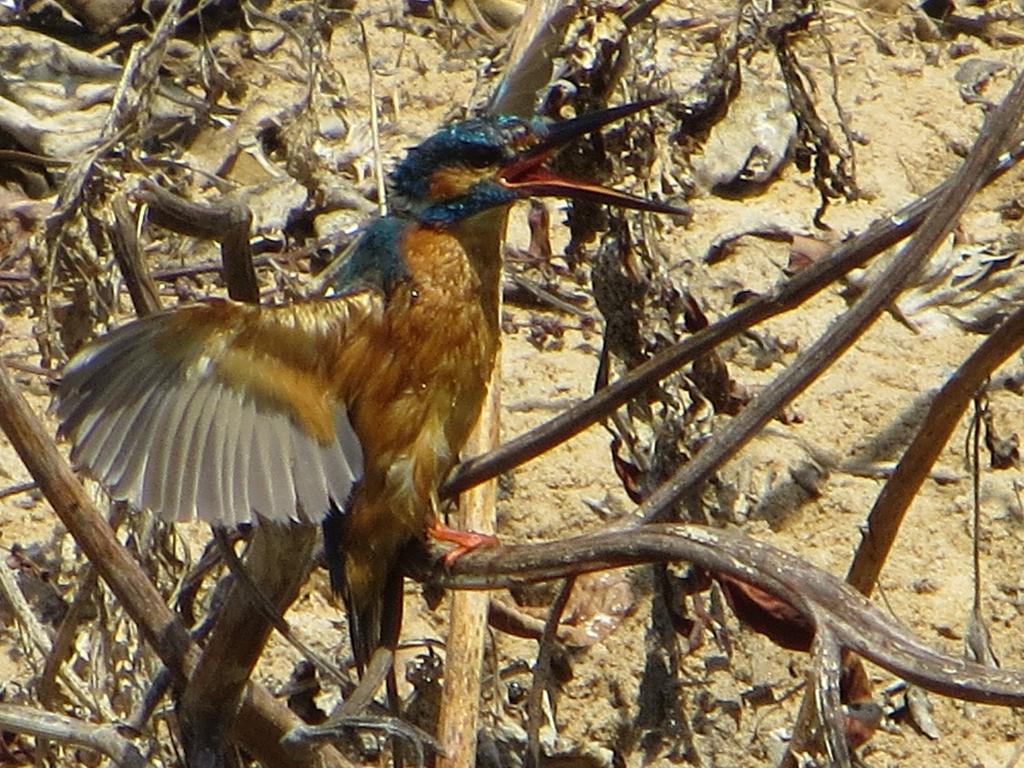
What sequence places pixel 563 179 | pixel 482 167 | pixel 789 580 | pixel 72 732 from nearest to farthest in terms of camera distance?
pixel 789 580, pixel 72 732, pixel 482 167, pixel 563 179

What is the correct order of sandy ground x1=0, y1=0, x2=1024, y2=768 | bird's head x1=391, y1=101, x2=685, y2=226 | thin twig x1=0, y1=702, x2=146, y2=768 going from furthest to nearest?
sandy ground x1=0, y1=0, x2=1024, y2=768, bird's head x1=391, y1=101, x2=685, y2=226, thin twig x1=0, y1=702, x2=146, y2=768

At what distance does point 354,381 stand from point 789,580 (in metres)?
0.97

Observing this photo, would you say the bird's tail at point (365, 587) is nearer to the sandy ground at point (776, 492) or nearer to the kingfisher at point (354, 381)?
the kingfisher at point (354, 381)

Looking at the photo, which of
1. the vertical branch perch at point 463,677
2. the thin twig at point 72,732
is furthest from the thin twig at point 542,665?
the thin twig at point 72,732

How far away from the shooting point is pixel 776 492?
11.4 feet

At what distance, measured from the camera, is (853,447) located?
358 centimetres

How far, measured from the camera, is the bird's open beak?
264 centimetres

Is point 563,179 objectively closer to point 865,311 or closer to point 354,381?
point 354,381

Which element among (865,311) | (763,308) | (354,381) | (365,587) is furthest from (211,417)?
(865,311)

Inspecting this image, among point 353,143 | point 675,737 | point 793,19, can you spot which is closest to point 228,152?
point 353,143

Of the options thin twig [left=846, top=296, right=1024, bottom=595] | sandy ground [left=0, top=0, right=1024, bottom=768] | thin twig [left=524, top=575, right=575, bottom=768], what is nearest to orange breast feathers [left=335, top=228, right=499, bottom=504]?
thin twig [left=524, top=575, right=575, bottom=768]

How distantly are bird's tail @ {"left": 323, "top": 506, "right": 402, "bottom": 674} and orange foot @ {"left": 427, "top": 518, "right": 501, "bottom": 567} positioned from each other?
8cm

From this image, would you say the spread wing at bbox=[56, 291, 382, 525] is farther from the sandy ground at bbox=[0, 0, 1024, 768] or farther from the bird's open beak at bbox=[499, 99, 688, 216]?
the sandy ground at bbox=[0, 0, 1024, 768]

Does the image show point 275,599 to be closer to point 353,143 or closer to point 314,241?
point 314,241
